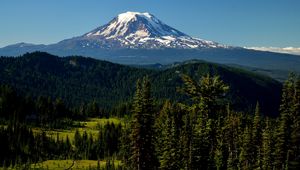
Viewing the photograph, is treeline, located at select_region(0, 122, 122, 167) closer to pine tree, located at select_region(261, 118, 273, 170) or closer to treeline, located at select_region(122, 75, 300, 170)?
treeline, located at select_region(122, 75, 300, 170)

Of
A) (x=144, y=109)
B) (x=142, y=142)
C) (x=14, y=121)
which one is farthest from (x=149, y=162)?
(x=14, y=121)

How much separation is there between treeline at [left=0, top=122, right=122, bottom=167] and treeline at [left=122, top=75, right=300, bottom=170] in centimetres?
6579

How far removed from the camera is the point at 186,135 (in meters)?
72.6

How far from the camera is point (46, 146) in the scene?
16288cm

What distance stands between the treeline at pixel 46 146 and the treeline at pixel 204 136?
65.8 m

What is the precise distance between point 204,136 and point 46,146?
12849 cm

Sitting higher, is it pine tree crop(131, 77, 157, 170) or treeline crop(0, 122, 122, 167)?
pine tree crop(131, 77, 157, 170)

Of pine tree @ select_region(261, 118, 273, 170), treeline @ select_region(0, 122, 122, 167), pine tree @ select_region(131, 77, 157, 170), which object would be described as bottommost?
treeline @ select_region(0, 122, 122, 167)

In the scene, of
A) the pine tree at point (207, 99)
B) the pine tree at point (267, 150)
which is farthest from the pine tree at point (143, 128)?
the pine tree at point (267, 150)

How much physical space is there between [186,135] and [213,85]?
114 feet

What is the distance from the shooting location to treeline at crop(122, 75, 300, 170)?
129 ft

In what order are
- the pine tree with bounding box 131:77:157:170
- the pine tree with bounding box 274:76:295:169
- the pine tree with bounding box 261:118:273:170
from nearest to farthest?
the pine tree with bounding box 131:77:157:170 < the pine tree with bounding box 274:76:295:169 < the pine tree with bounding box 261:118:273:170

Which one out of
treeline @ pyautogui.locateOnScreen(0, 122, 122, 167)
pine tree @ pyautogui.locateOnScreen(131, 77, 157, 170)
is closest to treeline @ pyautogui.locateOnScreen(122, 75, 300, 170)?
pine tree @ pyautogui.locateOnScreen(131, 77, 157, 170)

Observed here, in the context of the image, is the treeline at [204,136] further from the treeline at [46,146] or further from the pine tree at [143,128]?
the treeline at [46,146]
